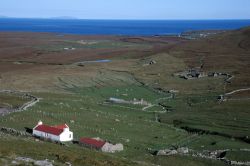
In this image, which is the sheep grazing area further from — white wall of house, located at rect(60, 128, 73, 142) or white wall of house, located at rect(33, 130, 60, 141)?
white wall of house, located at rect(33, 130, 60, 141)

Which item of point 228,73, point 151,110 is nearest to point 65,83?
point 151,110

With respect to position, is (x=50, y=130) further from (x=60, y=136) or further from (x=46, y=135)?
(x=60, y=136)

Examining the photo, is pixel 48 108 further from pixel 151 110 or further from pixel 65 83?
pixel 65 83

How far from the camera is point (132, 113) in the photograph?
84.7 meters

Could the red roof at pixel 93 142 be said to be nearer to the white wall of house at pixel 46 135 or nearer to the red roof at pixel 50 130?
the red roof at pixel 50 130

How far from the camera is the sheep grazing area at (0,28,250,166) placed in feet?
167

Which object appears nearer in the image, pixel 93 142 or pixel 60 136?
pixel 93 142

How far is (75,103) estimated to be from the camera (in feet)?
291

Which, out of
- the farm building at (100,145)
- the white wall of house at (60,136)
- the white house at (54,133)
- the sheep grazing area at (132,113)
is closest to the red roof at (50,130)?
the white house at (54,133)

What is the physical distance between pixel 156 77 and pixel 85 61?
58.8 m

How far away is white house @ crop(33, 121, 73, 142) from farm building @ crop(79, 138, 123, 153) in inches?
84.3

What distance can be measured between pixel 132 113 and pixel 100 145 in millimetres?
30218

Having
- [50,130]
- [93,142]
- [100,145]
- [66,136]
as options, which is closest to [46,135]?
[50,130]

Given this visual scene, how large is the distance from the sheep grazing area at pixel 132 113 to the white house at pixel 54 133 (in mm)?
1746
